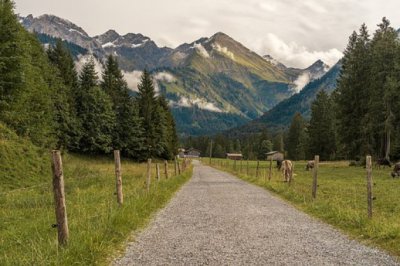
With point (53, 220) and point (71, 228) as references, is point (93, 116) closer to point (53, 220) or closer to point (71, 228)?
point (53, 220)

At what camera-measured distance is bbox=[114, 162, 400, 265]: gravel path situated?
8172 mm

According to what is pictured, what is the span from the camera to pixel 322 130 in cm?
9944

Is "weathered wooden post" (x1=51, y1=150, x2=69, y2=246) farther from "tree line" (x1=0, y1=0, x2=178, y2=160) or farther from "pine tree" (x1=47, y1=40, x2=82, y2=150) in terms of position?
"pine tree" (x1=47, y1=40, x2=82, y2=150)

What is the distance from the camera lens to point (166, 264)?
7.84m

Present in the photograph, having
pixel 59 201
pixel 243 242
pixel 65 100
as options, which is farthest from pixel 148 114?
pixel 59 201

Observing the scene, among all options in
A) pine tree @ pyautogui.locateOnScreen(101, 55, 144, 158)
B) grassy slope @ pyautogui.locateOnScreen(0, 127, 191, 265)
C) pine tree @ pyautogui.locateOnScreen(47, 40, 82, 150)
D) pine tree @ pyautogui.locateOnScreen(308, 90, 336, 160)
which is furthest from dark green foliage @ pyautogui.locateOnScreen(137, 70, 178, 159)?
grassy slope @ pyautogui.locateOnScreen(0, 127, 191, 265)

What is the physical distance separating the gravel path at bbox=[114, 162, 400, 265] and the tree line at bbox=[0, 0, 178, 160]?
1258 inches

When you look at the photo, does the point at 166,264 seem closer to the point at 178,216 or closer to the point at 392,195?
the point at 178,216

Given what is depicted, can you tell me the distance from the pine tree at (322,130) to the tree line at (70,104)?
37.1 m

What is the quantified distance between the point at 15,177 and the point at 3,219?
11.4 m

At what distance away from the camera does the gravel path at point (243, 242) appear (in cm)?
817

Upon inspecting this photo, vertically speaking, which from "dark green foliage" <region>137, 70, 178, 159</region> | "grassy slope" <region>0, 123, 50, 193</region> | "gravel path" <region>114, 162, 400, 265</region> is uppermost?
"dark green foliage" <region>137, 70, 178, 159</region>

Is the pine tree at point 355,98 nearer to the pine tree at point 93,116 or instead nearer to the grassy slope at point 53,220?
the pine tree at point 93,116

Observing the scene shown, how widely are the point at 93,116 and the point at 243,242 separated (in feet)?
205
